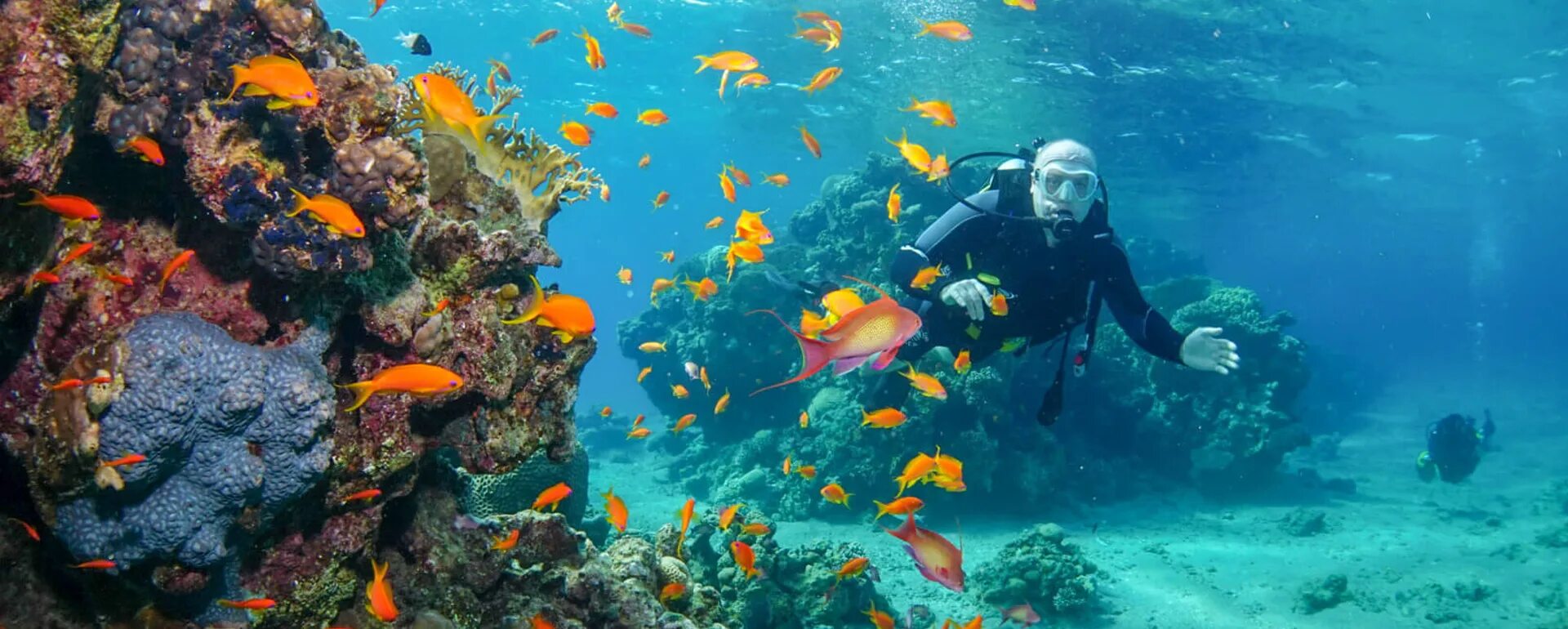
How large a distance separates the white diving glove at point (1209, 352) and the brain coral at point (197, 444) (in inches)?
242

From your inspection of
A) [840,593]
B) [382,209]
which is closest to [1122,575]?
[840,593]

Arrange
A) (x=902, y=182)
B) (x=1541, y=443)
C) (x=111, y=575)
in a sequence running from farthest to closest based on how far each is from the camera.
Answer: (x=1541, y=443) < (x=902, y=182) < (x=111, y=575)

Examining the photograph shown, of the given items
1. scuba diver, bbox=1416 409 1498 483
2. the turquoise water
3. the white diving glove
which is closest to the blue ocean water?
the turquoise water

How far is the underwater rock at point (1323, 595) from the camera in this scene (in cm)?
894

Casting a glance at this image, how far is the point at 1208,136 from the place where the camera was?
2897cm

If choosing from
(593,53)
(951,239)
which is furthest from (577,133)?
(951,239)

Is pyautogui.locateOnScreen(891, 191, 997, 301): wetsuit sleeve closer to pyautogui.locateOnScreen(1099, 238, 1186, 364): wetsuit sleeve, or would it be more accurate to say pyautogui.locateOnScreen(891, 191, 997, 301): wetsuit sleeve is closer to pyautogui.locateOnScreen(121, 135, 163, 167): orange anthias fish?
pyautogui.locateOnScreen(1099, 238, 1186, 364): wetsuit sleeve

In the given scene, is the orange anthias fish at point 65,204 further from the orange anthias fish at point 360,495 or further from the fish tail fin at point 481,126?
the fish tail fin at point 481,126

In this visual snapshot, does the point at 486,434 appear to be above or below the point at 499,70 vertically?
below

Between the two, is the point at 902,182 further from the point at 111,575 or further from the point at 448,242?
the point at 111,575

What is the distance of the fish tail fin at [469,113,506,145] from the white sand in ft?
24.8

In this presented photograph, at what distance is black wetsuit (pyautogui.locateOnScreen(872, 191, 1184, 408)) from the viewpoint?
6441 mm

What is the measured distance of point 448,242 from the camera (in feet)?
11.4

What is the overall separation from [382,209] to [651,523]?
36.8 ft
